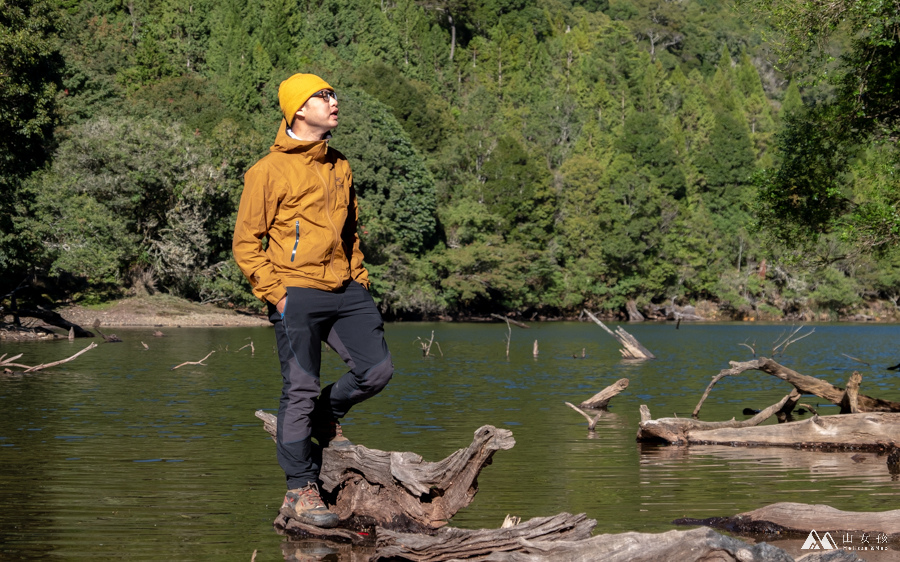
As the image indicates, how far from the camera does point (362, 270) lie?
6453 millimetres

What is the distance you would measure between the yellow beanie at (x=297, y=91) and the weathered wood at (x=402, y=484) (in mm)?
2235

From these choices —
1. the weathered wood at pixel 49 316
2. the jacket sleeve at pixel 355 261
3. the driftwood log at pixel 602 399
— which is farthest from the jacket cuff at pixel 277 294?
the weathered wood at pixel 49 316

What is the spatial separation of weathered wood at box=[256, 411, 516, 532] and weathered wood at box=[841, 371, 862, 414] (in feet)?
20.6

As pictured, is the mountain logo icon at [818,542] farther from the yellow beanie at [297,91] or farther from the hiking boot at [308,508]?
the yellow beanie at [297,91]

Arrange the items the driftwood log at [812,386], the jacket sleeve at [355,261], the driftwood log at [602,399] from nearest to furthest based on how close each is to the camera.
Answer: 1. the jacket sleeve at [355,261]
2. the driftwood log at [812,386]
3. the driftwood log at [602,399]

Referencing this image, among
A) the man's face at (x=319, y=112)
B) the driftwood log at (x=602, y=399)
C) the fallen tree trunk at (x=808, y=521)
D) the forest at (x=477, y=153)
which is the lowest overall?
the driftwood log at (x=602, y=399)

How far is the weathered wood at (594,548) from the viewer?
177 inches

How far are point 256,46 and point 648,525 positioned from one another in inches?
3412

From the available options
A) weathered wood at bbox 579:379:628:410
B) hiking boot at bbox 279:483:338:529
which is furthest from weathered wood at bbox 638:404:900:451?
hiking boot at bbox 279:483:338:529

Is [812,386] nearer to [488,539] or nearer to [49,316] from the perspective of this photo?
[488,539]

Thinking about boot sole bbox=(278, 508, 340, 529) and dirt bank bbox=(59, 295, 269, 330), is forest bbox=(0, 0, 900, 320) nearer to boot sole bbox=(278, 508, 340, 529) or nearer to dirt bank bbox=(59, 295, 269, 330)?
dirt bank bbox=(59, 295, 269, 330)

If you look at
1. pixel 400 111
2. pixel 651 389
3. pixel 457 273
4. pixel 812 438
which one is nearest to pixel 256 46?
pixel 400 111

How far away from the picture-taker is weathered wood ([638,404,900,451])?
33.5 ft

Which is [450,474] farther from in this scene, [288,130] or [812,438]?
[812,438]
